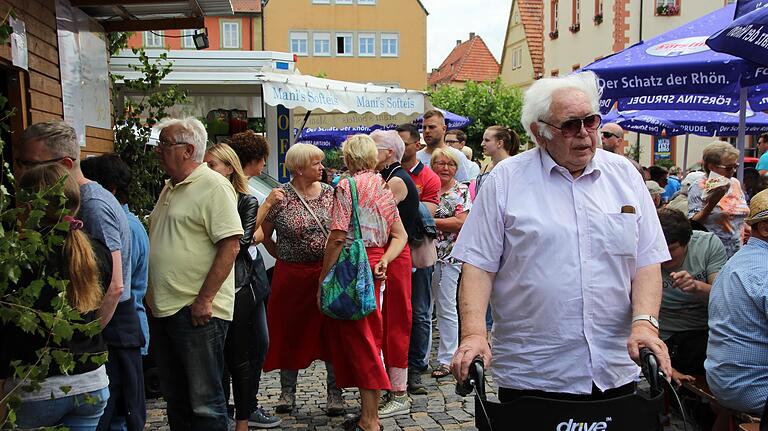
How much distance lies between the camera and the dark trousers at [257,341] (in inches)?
203

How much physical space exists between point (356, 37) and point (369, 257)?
4298 cm

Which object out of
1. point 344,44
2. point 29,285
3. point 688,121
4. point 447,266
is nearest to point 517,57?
point 344,44

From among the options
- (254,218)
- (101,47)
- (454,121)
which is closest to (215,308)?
(254,218)

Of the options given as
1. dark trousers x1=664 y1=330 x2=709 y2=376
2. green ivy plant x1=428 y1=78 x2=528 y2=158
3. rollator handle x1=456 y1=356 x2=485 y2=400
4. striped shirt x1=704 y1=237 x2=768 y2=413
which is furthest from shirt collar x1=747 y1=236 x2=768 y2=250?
green ivy plant x1=428 y1=78 x2=528 y2=158

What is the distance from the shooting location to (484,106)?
3344cm

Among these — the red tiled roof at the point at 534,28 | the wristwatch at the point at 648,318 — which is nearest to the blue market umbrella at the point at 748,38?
the wristwatch at the point at 648,318

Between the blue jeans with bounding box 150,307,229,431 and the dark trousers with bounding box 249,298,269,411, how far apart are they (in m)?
0.74

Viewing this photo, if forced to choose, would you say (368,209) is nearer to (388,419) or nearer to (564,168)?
(388,419)

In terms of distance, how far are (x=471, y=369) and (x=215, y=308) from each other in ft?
6.40

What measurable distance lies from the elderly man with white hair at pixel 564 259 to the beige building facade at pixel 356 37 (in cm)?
4385

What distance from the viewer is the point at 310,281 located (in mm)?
5449

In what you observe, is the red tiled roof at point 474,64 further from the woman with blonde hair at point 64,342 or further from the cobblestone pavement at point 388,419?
the woman with blonde hair at point 64,342

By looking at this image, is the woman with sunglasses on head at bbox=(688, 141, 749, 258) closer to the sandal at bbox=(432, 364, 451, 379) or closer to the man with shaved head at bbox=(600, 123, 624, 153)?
the man with shaved head at bbox=(600, 123, 624, 153)

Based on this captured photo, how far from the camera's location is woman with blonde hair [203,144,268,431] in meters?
4.91
